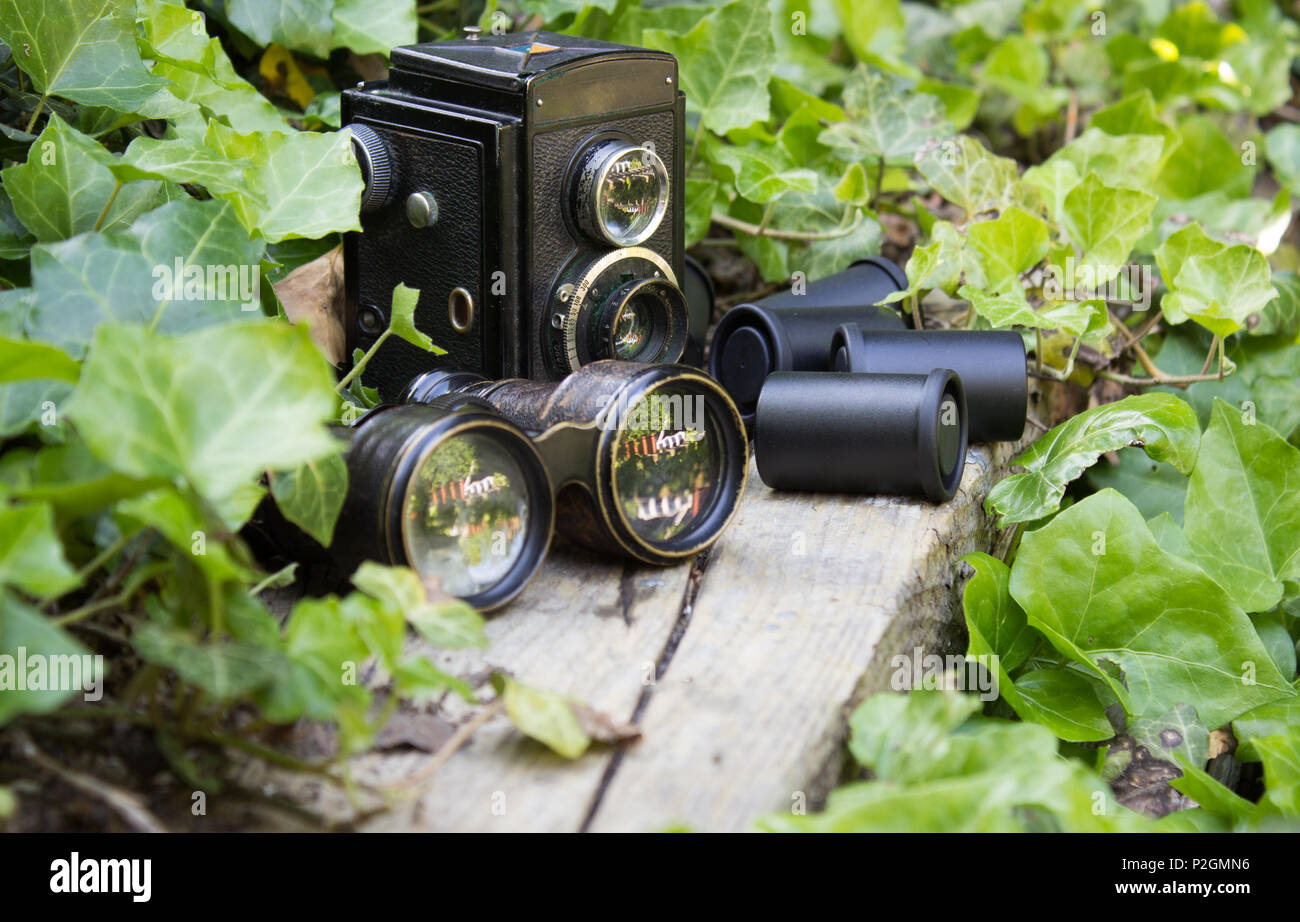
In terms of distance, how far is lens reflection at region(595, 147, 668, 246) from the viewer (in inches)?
59.2

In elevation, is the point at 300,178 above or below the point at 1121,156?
below

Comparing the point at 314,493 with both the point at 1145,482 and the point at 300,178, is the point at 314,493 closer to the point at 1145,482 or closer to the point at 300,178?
the point at 300,178

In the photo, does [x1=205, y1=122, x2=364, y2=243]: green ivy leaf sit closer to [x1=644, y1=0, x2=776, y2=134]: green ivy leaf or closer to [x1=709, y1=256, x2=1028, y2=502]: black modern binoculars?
[x1=709, y1=256, x2=1028, y2=502]: black modern binoculars

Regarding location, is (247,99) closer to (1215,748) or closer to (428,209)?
(428,209)

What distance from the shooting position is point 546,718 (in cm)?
101

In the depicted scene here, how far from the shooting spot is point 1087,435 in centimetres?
151

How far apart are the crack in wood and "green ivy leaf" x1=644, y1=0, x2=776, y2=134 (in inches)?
33.7

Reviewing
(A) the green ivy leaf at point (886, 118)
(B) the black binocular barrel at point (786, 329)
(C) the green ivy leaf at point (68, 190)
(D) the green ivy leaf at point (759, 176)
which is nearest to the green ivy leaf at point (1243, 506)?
(B) the black binocular barrel at point (786, 329)

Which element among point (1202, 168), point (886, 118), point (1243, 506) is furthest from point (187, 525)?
point (1202, 168)

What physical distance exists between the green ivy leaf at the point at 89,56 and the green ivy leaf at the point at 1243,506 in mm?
1340

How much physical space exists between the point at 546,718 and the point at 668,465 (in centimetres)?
43

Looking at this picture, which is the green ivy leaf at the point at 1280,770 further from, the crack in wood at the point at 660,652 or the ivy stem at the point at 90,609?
the ivy stem at the point at 90,609

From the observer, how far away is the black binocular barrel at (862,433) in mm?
1434

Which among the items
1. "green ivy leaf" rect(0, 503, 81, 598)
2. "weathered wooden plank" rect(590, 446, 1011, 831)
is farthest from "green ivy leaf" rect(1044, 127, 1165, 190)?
"green ivy leaf" rect(0, 503, 81, 598)
